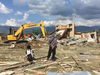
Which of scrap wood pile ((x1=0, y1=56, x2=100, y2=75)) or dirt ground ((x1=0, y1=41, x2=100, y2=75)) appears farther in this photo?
dirt ground ((x1=0, y1=41, x2=100, y2=75))

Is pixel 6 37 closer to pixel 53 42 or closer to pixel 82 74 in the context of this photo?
pixel 53 42

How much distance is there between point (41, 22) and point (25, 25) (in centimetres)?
292

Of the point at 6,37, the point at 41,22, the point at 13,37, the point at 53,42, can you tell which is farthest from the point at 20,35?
the point at 53,42

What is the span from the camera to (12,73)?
370 centimetres

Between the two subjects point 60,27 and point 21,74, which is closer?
point 21,74

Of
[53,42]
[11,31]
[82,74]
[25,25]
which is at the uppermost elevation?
[25,25]

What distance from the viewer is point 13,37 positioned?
46.0 feet

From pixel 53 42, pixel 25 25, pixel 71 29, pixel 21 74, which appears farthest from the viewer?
pixel 71 29

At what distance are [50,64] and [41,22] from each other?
34.8ft

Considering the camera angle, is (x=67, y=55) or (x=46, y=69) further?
(x=67, y=55)

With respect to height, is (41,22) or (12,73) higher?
(41,22)

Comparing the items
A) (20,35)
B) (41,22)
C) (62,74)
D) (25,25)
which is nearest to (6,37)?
(20,35)

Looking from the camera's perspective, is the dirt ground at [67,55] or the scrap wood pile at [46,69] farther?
the dirt ground at [67,55]

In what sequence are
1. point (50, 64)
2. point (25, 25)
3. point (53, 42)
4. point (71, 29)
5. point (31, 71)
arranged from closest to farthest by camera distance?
point (31, 71), point (50, 64), point (53, 42), point (25, 25), point (71, 29)
